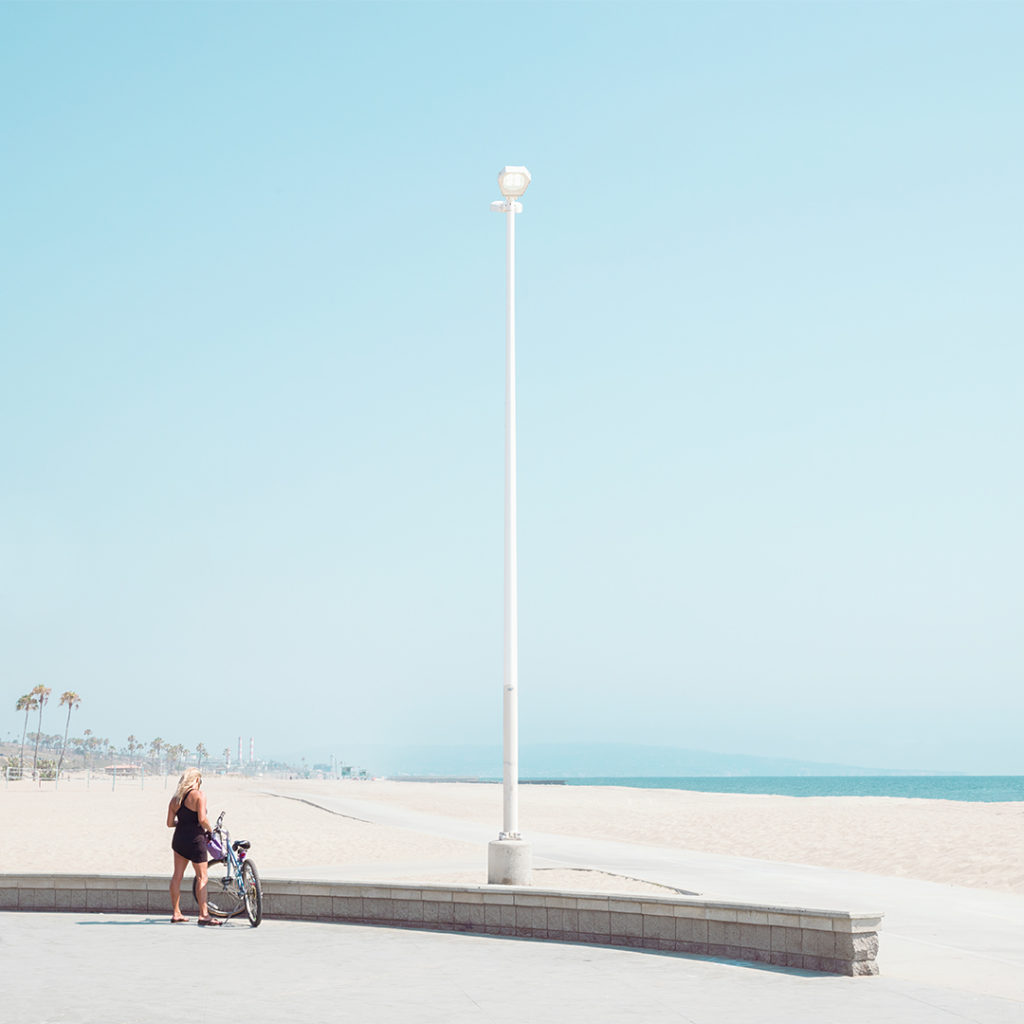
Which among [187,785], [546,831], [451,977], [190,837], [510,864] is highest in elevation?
[187,785]

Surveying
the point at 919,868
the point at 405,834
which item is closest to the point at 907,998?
the point at 919,868

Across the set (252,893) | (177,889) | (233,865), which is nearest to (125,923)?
(177,889)

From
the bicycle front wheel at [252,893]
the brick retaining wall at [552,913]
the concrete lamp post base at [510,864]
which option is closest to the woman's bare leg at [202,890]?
the bicycle front wheel at [252,893]

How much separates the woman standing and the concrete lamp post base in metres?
2.92

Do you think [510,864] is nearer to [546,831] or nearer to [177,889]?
[177,889]

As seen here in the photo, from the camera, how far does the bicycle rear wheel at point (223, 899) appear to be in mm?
12467

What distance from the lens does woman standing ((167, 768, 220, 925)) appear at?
40.7 ft

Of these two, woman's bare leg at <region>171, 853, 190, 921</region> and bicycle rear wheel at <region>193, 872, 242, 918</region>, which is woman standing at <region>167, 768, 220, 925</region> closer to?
woman's bare leg at <region>171, 853, 190, 921</region>

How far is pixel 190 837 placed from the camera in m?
12.5

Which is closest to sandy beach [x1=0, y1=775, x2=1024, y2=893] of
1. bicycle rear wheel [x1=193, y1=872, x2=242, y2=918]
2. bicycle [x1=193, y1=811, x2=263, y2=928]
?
bicycle rear wheel [x1=193, y1=872, x2=242, y2=918]

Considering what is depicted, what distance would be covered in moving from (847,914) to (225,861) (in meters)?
6.40

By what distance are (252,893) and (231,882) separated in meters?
0.39

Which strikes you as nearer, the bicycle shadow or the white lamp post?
the bicycle shadow

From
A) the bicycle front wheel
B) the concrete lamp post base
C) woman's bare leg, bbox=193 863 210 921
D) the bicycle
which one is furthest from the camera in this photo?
the concrete lamp post base
